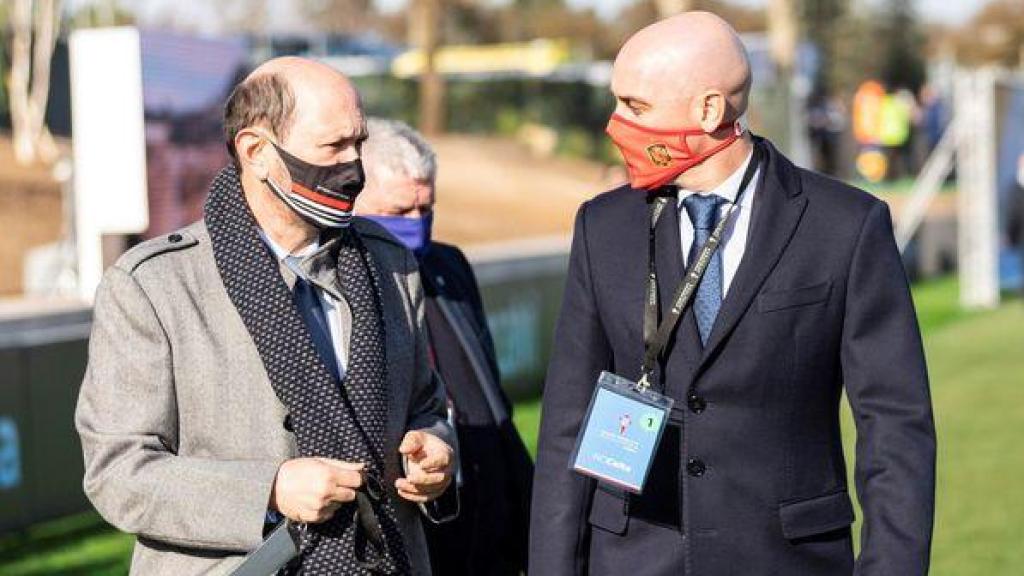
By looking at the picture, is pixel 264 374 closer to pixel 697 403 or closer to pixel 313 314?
pixel 313 314

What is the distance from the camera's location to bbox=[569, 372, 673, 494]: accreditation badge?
11.9ft

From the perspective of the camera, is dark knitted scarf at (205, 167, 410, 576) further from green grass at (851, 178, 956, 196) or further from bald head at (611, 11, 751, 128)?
green grass at (851, 178, 956, 196)

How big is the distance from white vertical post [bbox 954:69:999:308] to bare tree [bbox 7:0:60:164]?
13.7 m

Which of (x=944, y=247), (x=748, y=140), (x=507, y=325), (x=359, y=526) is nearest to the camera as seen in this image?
(x=359, y=526)

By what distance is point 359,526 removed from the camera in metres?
3.45

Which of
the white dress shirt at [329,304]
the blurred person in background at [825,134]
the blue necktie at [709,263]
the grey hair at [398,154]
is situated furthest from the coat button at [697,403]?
the blurred person in background at [825,134]

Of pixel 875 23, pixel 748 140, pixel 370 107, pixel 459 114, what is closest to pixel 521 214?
pixel 370 107

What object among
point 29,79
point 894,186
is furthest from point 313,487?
point 894,186

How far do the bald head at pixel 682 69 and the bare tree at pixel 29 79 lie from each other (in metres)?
26.0

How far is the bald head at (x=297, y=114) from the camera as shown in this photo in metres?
3.49

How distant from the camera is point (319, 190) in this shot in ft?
11.4

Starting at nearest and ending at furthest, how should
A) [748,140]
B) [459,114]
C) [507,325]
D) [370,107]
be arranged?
1. [748,140]
2. [507,325]
3. [370,107]
4. [459,114]

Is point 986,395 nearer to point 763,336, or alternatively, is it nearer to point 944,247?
point 763,336

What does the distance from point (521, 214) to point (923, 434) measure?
3044 centimetres
